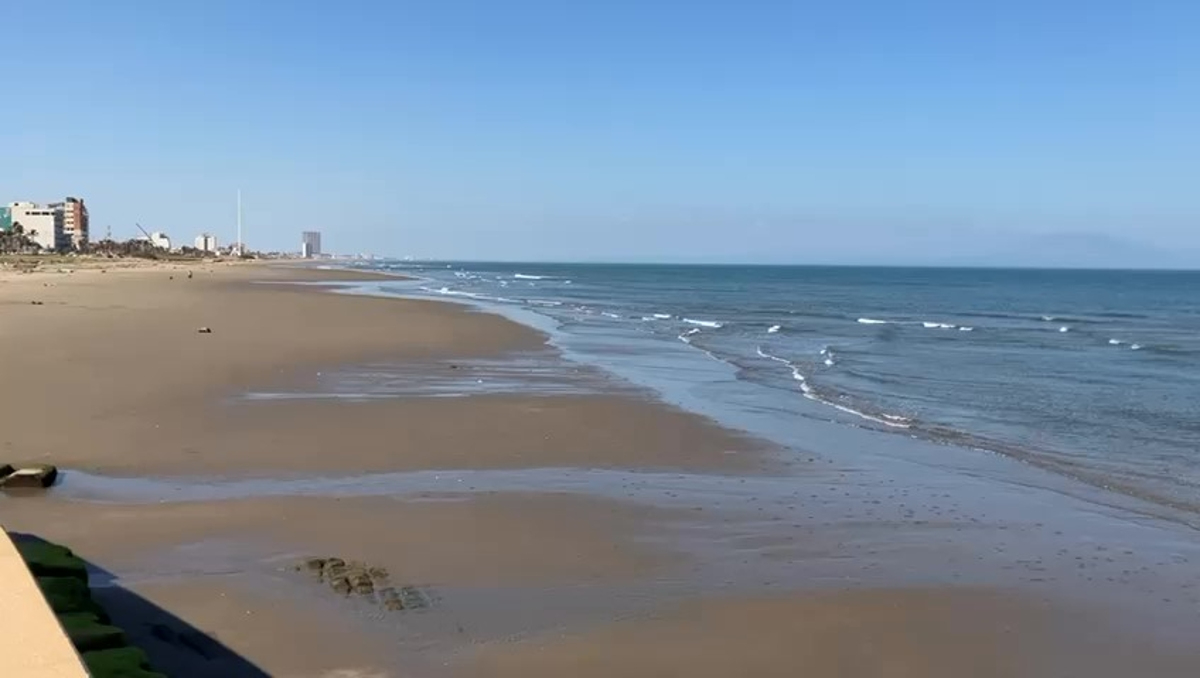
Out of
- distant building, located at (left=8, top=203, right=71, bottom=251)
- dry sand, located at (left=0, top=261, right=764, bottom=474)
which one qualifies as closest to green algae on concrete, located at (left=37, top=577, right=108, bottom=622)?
dry sand, located at (left=0, top=261, right=764, bottom=474)

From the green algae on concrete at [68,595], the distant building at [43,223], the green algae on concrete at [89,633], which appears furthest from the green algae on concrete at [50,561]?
the distant building at [43,223]

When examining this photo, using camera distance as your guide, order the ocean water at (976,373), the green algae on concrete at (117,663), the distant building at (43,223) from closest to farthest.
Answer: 1. the green algae on concrete at (117,663)
2. the ocean water at (976,373)
3. the distant building at (43,223)

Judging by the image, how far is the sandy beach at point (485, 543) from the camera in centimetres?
692

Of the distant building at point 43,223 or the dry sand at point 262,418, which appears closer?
the dry sand at point 262,418

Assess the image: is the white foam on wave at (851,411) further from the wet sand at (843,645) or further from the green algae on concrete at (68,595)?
the green algae on concrete at (68,595)

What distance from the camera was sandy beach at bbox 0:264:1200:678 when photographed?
692cm

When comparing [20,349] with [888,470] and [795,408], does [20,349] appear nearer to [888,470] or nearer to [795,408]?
[795,408]

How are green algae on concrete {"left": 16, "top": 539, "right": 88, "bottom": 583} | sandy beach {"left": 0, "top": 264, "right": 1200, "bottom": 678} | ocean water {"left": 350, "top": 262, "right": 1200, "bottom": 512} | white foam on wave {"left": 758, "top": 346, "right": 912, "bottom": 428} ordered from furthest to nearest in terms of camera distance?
→ 1. white foam on wave {"left": 758, "top": 346, "right": 912, "bottom": 428}
2. ocean water {"left": 350, "top": 262, "right": 1200, "bottom": 512}
3. sandy beach {"left": 0, "top": 264, "right": 1200, "bottom": 678}
4. green algae on concrete {"left": 16, "top": 539, "right": 88, "bottom": 583}

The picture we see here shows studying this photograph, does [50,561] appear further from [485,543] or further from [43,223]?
[43,223]

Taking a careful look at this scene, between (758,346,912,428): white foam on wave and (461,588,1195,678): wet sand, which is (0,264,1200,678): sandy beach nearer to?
(461,588,1195,678): wet sand

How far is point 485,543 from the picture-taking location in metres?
9.48

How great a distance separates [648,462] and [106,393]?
975 cm

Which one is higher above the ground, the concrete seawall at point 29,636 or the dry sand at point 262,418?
the concrete seawall at point 29,636

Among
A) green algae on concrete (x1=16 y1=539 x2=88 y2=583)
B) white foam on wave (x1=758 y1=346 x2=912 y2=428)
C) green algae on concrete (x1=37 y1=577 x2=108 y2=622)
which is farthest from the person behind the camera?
white foam on wave (x1=758 y1=346 x2=912 y2=428)
